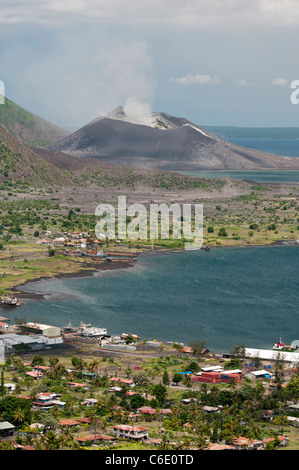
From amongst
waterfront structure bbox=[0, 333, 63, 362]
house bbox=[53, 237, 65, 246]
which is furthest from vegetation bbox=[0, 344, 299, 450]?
house bbox=[53, 237, 65, 246]

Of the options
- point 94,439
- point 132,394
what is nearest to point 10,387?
point 132,394

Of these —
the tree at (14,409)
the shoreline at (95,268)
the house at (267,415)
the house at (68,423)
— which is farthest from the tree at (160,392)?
the shoreline at (95,268)

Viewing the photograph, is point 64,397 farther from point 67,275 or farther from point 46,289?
point 67,275

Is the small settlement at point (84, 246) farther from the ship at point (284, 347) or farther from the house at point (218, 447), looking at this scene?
the house at point (218, 447)

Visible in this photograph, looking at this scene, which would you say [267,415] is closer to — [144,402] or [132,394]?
[144,402]

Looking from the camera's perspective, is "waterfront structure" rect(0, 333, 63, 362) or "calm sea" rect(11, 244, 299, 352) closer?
"waterfront structure" rect(0, 333, 63, 362)

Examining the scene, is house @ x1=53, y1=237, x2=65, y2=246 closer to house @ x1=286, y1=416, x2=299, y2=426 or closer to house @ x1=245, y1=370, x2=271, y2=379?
house @ x1=245, y1=370, x2=271, y2=379
